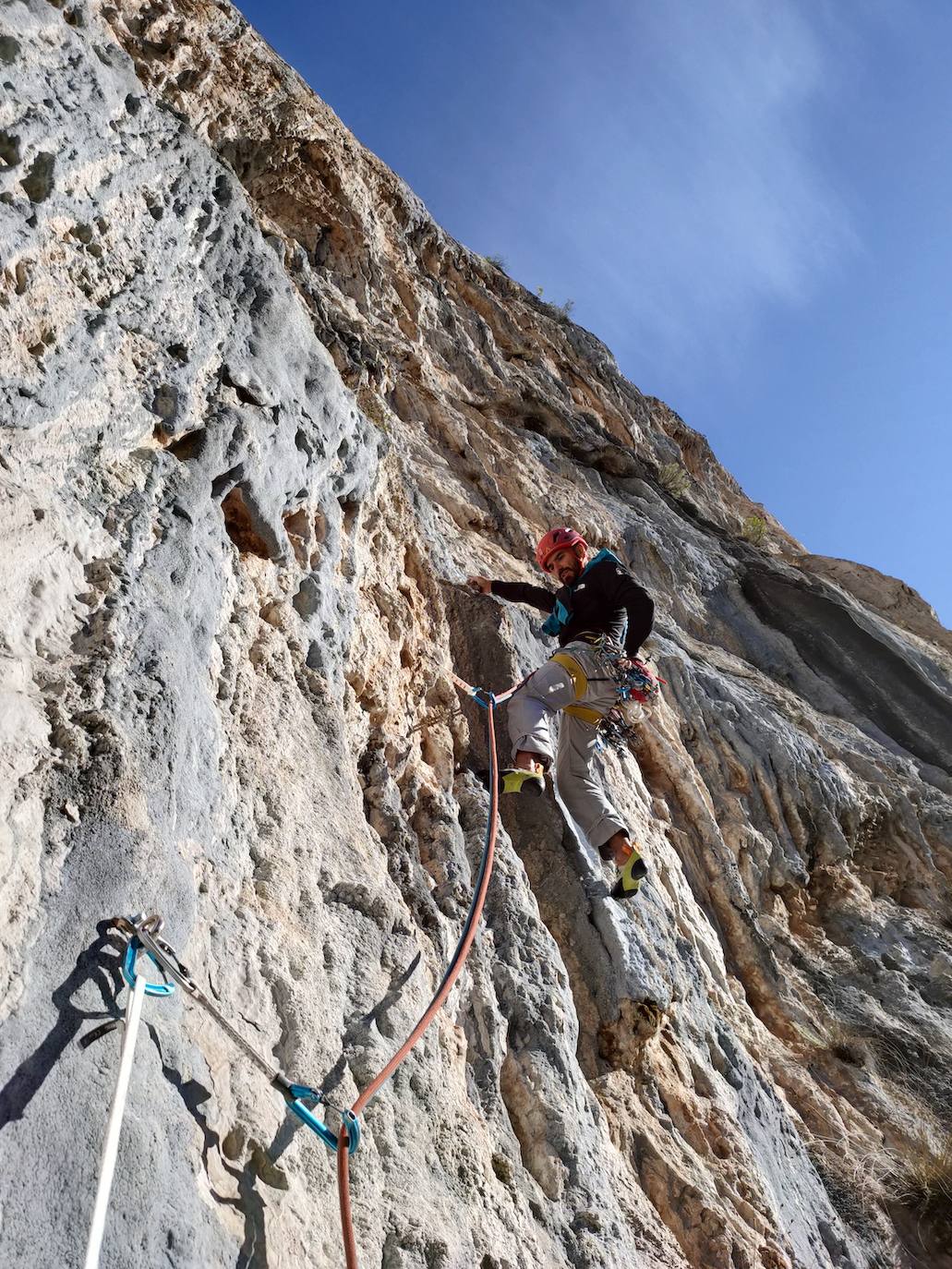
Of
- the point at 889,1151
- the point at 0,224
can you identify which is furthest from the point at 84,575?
the point at 889,1151

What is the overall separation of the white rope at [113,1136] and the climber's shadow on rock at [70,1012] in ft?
0.32

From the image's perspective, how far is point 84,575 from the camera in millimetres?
2977

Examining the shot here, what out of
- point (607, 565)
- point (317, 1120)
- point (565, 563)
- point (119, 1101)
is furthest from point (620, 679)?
point (119, 1101)

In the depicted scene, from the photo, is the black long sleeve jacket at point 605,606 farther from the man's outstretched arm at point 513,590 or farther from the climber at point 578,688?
the man's outstretched arm at point 513,590

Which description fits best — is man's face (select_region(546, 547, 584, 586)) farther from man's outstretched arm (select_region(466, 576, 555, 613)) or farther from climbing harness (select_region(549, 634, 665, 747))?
climbing harness (select_region(549, 634, 665, 747))

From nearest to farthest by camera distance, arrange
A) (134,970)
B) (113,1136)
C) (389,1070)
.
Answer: (113,1136) < (134,970) < (389,1070)

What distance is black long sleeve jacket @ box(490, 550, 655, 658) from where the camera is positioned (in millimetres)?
6141

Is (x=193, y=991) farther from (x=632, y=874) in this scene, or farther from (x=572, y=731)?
(x=572, y=731)

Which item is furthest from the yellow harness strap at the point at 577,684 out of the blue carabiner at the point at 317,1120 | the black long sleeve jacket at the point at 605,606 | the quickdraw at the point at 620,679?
the blue carabiner at the point at 317,1120

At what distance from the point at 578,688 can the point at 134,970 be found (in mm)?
3749

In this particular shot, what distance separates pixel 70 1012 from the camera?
2.04 metres

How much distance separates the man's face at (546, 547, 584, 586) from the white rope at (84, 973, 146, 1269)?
16.7 feet

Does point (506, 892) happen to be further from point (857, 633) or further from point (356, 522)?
point (857, 633)

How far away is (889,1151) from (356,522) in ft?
16.5
